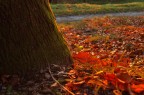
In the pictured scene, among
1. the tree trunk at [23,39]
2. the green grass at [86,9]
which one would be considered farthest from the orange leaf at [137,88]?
the green grass at [86,9]

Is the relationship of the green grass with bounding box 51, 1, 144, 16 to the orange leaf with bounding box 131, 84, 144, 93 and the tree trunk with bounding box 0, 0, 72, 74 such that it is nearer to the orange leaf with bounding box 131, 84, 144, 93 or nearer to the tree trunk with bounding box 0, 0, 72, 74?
the tree trunk with bounding box 0, 0, 72, 74

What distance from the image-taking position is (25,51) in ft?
15.6

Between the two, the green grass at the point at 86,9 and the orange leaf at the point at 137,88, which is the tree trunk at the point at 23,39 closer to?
the orange leaf at the point at 137,88

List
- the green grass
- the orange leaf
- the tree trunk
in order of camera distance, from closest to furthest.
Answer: the orange leaf
the tree trunk
the green grass

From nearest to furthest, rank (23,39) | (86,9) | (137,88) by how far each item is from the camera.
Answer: (137,88), (23,39), (86,9)

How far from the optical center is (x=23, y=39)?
15.6 feet

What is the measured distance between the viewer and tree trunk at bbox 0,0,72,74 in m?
4.71

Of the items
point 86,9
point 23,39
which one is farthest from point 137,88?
point 86,9

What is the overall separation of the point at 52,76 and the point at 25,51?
452 millimetres

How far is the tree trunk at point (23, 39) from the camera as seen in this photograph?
4.71 meters

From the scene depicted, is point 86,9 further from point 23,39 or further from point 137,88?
point 137,88

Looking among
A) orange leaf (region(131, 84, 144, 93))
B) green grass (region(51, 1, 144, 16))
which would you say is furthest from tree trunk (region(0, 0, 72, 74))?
green grass (region(51, 1, 144, 16))

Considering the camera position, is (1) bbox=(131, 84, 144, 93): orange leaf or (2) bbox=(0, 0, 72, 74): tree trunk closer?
(1) bbox=(131, 84, 144, 93): orange leaf

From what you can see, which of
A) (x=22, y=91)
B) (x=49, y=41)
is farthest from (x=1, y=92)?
(x=49, y=41)
